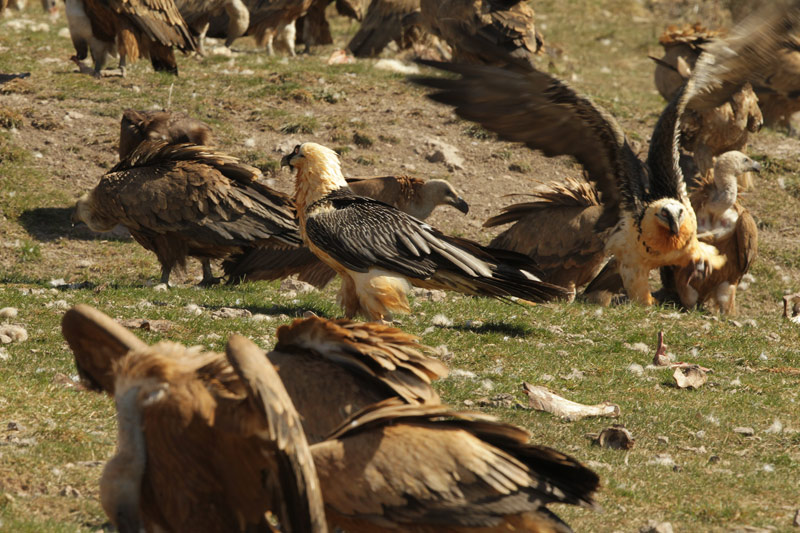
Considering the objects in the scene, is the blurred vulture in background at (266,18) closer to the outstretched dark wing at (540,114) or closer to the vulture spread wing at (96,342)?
the outstretched dark wing at (540,114)

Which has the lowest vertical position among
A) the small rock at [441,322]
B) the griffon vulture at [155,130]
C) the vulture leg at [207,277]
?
the vulture leg at [207,277]

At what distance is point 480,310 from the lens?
9484mm

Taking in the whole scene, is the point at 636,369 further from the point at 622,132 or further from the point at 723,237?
the point at 723,237

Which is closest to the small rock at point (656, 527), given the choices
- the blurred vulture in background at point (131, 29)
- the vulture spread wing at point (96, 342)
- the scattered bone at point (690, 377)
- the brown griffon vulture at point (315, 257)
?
the vulture spread wing at point (96, 342)

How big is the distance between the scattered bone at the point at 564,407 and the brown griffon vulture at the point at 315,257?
3723mm

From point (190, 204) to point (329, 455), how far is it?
6468 millimetres

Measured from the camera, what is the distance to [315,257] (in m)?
10.1

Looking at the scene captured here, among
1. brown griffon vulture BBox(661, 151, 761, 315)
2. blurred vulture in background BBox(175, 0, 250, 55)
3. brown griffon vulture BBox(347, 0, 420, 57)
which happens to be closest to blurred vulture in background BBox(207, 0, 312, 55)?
blurred vulture in background BBox(175, 0, 250, 55)

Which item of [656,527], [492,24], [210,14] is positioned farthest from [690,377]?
[210,14]

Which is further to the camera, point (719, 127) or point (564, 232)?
point (719, 127)

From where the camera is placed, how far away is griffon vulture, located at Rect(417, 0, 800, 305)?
7.99 meters

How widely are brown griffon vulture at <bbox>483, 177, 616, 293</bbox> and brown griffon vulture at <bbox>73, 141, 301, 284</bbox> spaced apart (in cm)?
255

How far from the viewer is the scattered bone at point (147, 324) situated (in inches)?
305

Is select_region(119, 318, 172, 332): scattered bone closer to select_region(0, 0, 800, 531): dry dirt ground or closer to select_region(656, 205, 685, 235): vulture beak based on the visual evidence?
select_region(0, 0, 800, 531): dry dirt ground
